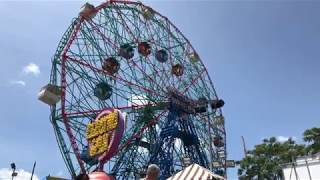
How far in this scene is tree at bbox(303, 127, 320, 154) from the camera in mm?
35719

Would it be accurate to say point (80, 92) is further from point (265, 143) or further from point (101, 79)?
point (265, 143)

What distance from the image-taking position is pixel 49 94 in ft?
91.5

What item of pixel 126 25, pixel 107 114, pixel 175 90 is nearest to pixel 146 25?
pixel 126 25

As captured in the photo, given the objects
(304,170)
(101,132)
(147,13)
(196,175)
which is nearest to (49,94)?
(147,13)

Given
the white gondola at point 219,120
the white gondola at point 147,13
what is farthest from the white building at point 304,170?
the white gondola at point 147,13

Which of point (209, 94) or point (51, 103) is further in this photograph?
point (209, 94)

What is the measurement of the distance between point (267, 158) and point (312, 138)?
14.3 ft

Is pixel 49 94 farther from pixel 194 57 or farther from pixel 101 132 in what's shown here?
pixel 194 57

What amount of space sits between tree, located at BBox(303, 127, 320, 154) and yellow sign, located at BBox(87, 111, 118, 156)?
1065 inches

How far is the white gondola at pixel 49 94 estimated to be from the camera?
27875mm

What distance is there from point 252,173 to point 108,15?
18.4 meters

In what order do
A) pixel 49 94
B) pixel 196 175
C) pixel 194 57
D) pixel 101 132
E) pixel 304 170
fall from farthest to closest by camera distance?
pixel 194 57, pixel 49 94, pixel 304 170, pixel 101 132, pixel 196 175

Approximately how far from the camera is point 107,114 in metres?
13.6

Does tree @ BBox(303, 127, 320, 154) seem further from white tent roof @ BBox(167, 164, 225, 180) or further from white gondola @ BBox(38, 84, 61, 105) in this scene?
white tent roof @ BBox(167, 164, 225, 180)
